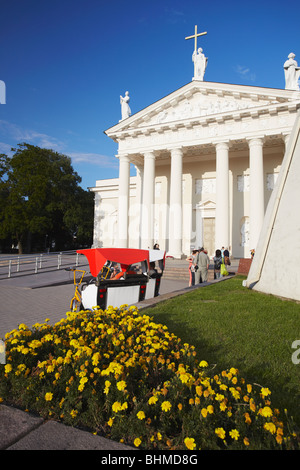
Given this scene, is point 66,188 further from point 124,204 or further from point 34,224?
point 124,204

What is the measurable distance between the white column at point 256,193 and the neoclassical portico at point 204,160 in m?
0.07

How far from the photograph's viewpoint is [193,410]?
2.09 m

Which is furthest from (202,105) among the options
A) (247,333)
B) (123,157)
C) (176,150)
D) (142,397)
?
(142,397)

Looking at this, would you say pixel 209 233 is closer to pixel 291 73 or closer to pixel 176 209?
pixel 176 209

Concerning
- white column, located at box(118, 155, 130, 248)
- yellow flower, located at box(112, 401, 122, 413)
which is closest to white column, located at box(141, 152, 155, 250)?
white column, located at box(118, 155, 130, 248)

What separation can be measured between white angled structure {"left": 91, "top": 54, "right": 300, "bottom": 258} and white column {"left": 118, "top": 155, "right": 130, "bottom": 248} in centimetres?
9

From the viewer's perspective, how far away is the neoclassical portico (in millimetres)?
22078

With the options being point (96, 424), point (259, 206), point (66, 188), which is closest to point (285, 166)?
point (96, 424)

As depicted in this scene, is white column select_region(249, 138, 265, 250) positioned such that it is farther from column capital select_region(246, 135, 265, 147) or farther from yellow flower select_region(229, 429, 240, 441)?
yellow flower select_region(229, 429, 240, 441)

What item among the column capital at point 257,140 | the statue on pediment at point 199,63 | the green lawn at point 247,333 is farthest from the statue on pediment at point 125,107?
the green lawn at point 247,333

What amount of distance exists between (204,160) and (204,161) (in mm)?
157

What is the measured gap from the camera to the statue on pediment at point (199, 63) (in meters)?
25.4

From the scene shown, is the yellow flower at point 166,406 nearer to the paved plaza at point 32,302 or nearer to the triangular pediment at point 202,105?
the paved plaza at point 32,302
